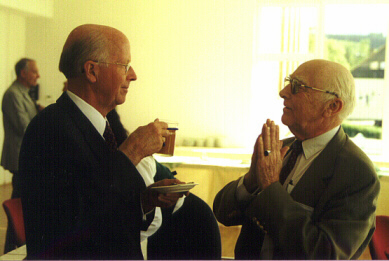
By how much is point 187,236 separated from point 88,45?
87cm

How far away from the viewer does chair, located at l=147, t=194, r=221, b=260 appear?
5.25 feet

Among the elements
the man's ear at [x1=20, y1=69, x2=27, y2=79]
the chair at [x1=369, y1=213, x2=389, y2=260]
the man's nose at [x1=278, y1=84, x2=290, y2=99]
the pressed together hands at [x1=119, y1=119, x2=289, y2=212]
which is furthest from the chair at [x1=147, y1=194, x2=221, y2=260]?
the man's ear at [x1=20, y1=69, x2=27, y2=79]

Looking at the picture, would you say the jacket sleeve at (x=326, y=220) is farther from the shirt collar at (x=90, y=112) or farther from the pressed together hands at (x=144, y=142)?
the shirt collar at (x=90, y=112)

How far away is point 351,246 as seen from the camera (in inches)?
48.9

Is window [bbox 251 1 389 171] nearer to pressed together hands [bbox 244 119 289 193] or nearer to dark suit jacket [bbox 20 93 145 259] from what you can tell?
pressed together hands [bbox 244 119 289 193]

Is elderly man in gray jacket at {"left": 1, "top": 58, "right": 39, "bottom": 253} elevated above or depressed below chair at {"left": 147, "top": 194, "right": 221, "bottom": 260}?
above

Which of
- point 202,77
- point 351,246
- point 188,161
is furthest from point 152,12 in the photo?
point 351,246

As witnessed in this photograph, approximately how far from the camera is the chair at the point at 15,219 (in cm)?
212

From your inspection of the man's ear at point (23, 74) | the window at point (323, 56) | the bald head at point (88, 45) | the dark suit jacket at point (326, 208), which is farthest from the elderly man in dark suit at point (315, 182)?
the man's ear at point (23, 74)

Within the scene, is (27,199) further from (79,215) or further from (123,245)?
(123,245)

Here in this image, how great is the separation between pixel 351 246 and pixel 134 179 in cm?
72

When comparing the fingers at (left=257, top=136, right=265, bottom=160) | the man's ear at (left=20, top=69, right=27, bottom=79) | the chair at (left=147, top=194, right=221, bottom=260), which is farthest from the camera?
the man's ear at (left=20, top=69, right=27, bottom=79)

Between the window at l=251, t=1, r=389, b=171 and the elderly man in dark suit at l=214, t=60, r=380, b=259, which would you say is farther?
the window at l=251, t=1, r=389, b=171

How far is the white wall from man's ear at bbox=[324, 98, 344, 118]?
0.38 m
